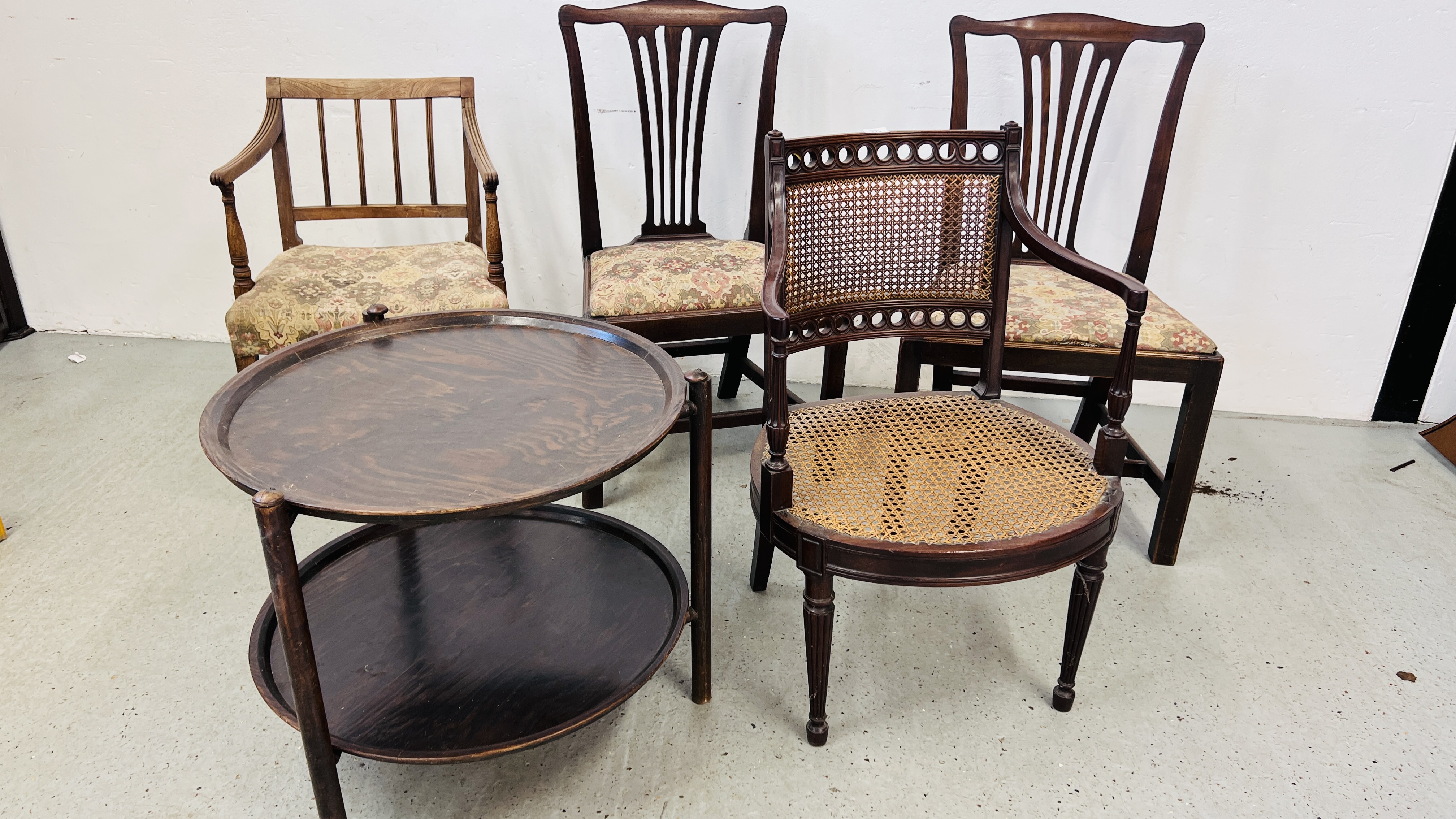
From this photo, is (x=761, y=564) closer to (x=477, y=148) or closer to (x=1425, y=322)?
(x=477, y=148)

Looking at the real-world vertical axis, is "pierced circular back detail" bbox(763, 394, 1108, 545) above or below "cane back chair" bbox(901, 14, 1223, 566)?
below

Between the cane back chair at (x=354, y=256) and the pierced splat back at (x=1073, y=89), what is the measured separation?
1.27m

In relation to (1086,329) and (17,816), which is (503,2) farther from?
(17,816)

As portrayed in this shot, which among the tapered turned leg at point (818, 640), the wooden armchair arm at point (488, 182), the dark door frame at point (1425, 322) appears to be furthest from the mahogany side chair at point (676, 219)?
the dark door frame at point (1425, 322)

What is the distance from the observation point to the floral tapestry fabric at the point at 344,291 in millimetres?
2123

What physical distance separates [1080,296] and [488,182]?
1441 millimetres

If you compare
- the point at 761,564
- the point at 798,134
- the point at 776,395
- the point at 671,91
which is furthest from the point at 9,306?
the point at 776,395

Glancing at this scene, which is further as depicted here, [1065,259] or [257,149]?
[257,149]

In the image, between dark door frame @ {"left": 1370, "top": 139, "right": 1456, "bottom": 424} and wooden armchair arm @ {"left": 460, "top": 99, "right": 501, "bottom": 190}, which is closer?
wooden armchair arm @ {"left": 460, "top": 99, "right": 501, "bottom": 190}

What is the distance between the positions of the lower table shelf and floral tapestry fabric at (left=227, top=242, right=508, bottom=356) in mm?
537

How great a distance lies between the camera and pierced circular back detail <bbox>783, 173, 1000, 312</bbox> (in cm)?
174

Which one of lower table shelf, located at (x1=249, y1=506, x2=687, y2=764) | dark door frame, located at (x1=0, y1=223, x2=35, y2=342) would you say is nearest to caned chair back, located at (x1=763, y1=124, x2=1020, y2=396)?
lower table shelf, located at (x1=249, y1=506, x2=687, y2=764)

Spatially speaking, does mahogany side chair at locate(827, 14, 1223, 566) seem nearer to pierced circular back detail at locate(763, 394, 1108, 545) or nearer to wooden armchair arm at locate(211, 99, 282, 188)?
pierced circular back detail at locate(763, 394, 1108, 545)

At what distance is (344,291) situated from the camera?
2.22m
